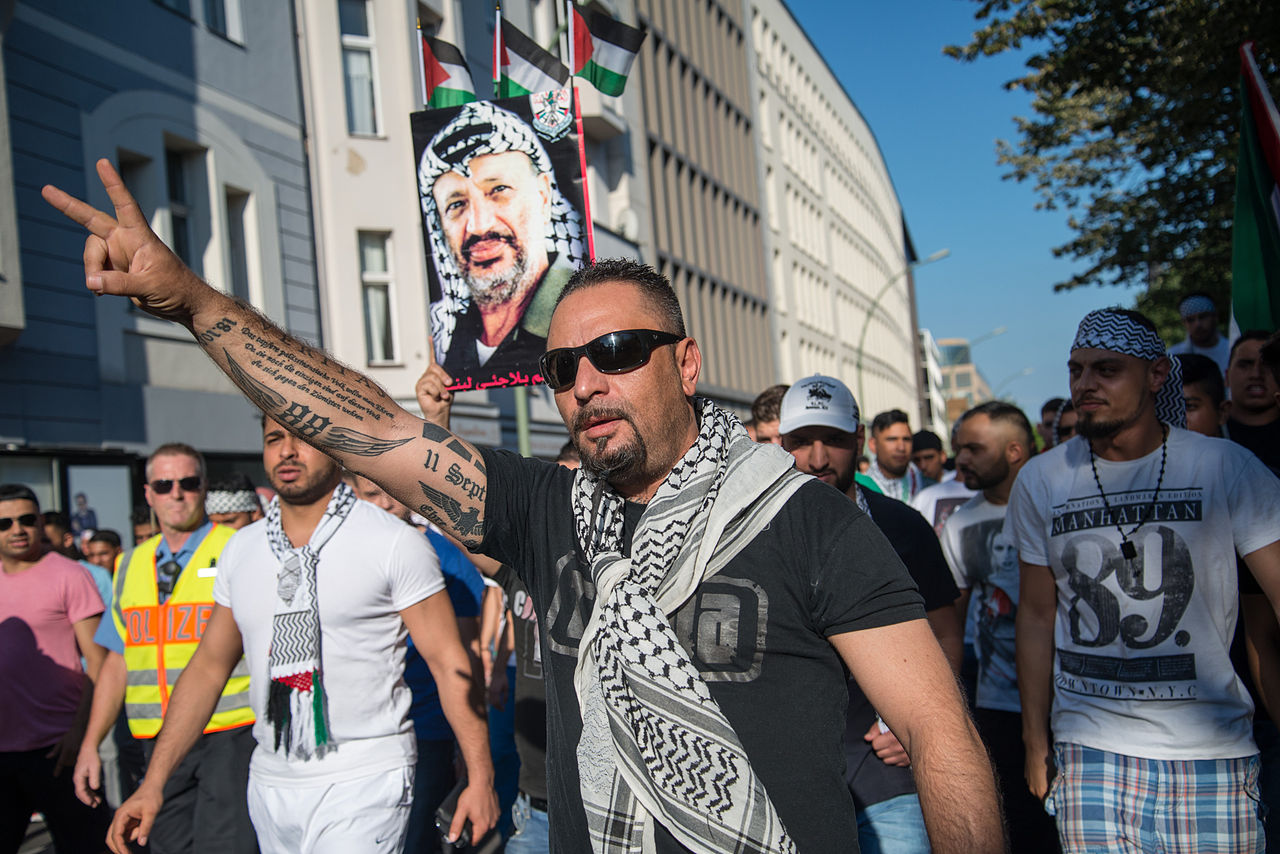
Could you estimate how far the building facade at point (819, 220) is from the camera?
144ft

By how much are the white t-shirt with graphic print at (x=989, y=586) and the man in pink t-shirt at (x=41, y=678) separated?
4661mm

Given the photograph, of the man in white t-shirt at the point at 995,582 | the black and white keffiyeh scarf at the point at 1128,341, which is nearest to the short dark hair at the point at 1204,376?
the man in white t-shirt at the point at 995,582

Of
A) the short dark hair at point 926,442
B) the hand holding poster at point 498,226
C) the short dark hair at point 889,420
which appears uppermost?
the hand holding poster at point 498,226

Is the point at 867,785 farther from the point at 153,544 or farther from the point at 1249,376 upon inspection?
the point at 153,544

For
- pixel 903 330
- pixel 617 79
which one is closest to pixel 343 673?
pixel 617 79

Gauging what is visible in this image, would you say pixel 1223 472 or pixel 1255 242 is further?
pixel 1255 242

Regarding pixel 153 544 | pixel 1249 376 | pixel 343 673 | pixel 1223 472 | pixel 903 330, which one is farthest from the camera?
pixel 903 330

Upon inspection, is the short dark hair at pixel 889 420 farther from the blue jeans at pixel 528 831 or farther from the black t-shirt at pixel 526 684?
the blue jeans at pixel 528 831

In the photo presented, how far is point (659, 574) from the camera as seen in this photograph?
2215mm

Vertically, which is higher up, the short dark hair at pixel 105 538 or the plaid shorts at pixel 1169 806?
the short dark hair at pixel 105 538

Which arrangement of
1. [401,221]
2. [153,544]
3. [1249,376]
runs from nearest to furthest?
[1249,376]
[153,544]
[401,221]

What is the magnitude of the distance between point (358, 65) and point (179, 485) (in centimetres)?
1331

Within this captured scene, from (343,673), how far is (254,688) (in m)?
0.40

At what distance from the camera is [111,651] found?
5.67 m
